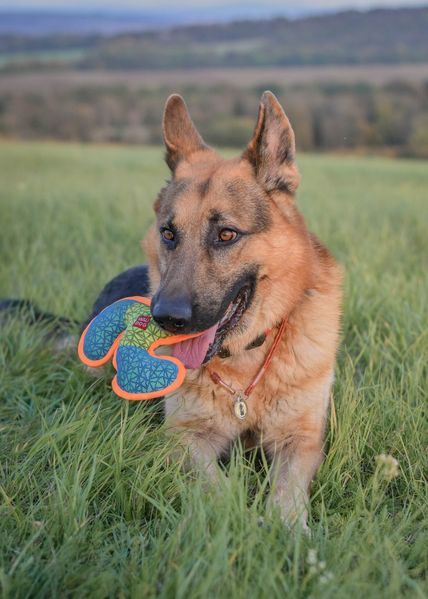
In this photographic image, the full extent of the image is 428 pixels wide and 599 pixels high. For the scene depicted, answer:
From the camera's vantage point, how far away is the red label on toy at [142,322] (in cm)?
293

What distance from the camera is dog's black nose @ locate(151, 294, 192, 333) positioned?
2574mm

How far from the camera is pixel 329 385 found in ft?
10.2

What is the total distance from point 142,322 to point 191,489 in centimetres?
92

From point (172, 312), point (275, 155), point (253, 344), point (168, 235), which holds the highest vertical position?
point (275, 155)

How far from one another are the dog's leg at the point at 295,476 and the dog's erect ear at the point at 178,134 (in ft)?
5.53

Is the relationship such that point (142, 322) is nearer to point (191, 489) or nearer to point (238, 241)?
point (238, 241)

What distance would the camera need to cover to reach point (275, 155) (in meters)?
3.06

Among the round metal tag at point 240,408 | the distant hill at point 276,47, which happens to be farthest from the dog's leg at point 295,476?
the distant hill at point 276,47

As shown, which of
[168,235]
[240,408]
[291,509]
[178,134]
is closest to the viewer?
[291,509]

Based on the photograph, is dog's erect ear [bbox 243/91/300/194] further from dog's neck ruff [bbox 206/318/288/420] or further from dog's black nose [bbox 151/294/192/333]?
dog's black nose [bbox 151/294/192/333]

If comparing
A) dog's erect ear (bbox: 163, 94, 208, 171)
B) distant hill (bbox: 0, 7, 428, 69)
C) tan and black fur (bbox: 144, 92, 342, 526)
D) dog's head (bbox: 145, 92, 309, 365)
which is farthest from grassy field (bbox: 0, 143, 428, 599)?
distant hill (bbox: 0, 7, 428, 69)

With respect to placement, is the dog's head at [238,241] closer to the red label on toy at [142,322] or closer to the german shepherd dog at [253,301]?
the german shepherd dog at [253,301]

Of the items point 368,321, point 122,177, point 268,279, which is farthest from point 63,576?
point 122,177

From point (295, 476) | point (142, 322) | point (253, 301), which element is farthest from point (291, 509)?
point (142, 322)
